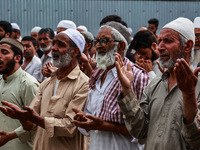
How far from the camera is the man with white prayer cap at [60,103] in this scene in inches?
167

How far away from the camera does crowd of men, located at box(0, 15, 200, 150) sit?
3193mm

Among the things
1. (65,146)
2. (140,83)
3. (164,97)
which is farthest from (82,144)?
(164,97)

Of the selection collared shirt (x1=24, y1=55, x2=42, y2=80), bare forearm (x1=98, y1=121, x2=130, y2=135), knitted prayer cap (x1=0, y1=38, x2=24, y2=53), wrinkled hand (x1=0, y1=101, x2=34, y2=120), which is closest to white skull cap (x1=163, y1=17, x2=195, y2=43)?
bare forearm (x1=98, y1=121, x2=130, y2=135)

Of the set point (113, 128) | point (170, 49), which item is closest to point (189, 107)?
point (170, 49)

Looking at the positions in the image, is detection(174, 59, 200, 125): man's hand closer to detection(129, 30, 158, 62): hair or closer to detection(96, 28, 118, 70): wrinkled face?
detection(96, 28, 118, 70): wrinkled face

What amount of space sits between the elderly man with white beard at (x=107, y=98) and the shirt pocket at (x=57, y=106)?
26cm

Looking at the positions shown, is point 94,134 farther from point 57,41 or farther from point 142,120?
point 57,41

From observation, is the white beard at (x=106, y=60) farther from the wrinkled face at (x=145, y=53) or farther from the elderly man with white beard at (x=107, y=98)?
the wrinkled face at (x=145, y=53)

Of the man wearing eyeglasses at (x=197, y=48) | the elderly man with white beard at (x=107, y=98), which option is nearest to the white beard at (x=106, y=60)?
the elderly man with white beard at (x=107, y=98)

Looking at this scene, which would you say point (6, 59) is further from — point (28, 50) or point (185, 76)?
point (185, 76)

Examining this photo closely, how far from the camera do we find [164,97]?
3.34 metres

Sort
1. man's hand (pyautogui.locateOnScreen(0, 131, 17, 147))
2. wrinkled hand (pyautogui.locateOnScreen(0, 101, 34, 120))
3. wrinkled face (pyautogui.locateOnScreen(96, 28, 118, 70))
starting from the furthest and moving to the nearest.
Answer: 1. man's hand (pyautogui.locateOnScreen(0, 131, 17, 147))
2. wrinkled face (pyautogui.locateOnScreen(96, 28, 118, 70))
3. wrinkled hand (pyautogui.locateOnScreen(0, 101, 34, 120))

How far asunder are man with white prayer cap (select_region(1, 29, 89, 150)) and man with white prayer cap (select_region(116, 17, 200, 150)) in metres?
0.98

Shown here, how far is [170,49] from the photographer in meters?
3.41
